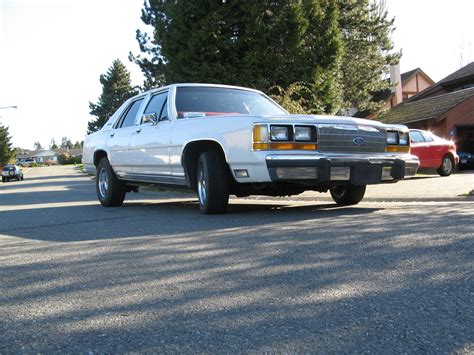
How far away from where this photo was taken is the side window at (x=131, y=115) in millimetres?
9365

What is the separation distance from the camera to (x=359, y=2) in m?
27.0

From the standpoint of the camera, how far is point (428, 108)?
86.0 feet

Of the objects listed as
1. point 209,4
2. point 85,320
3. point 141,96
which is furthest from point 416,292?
point 209,4

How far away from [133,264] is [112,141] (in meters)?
5.69

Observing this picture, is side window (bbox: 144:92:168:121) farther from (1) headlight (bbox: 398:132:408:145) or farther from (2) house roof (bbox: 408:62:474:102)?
(2) house roof (bbox: 408:62:474:102)

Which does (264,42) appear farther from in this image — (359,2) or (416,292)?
(416,292)

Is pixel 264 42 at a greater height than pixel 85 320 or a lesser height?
greater

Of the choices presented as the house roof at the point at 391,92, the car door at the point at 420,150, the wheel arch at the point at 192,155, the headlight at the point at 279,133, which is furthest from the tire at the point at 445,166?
the house roof at the point at 391,92

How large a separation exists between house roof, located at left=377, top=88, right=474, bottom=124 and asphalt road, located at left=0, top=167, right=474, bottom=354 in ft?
Answer: 64.7

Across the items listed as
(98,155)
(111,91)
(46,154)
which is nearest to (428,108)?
(98,155)

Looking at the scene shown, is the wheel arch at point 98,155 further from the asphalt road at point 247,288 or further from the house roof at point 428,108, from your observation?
the house roof at point 428,108

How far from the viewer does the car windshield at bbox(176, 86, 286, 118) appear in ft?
26.4

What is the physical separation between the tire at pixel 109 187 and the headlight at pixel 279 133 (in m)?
4.06

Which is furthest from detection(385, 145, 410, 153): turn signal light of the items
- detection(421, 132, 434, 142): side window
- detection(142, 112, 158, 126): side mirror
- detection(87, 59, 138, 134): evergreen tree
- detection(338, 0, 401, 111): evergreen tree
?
detection(87, 59, 138, 134): evergreen tree
